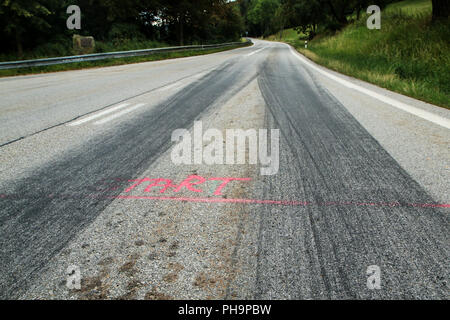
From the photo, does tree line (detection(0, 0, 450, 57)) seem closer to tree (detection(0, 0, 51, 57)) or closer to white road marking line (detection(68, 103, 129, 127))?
tree (detection(0, 0, 51, 57))

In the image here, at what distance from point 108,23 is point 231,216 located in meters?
31.8

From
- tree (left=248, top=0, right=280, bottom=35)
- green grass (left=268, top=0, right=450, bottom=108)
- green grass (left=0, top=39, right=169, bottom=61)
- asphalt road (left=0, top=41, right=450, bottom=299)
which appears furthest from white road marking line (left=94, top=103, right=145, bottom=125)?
tree (left=248, top=0, right=280, bottom=35)

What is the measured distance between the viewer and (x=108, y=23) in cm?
2805

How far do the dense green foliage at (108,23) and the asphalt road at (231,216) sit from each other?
18.0 m

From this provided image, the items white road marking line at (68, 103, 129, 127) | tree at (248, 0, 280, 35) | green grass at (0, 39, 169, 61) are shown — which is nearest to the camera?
white road marking line at (68, 103, 129, 127)

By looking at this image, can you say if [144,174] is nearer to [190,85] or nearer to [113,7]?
[190,85]

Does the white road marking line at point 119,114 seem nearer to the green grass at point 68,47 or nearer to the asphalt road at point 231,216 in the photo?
the asphalt road at point 231,216

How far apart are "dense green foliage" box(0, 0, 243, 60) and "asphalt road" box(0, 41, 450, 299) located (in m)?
18.0

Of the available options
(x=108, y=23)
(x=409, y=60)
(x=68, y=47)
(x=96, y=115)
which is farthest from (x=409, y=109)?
(x=108, y=23)

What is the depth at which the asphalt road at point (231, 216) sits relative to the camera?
126cm

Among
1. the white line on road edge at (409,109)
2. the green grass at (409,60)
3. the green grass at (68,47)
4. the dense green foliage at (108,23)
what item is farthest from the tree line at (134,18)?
the white line on road edge at (409,109)

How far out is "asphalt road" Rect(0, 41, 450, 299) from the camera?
126 cm
